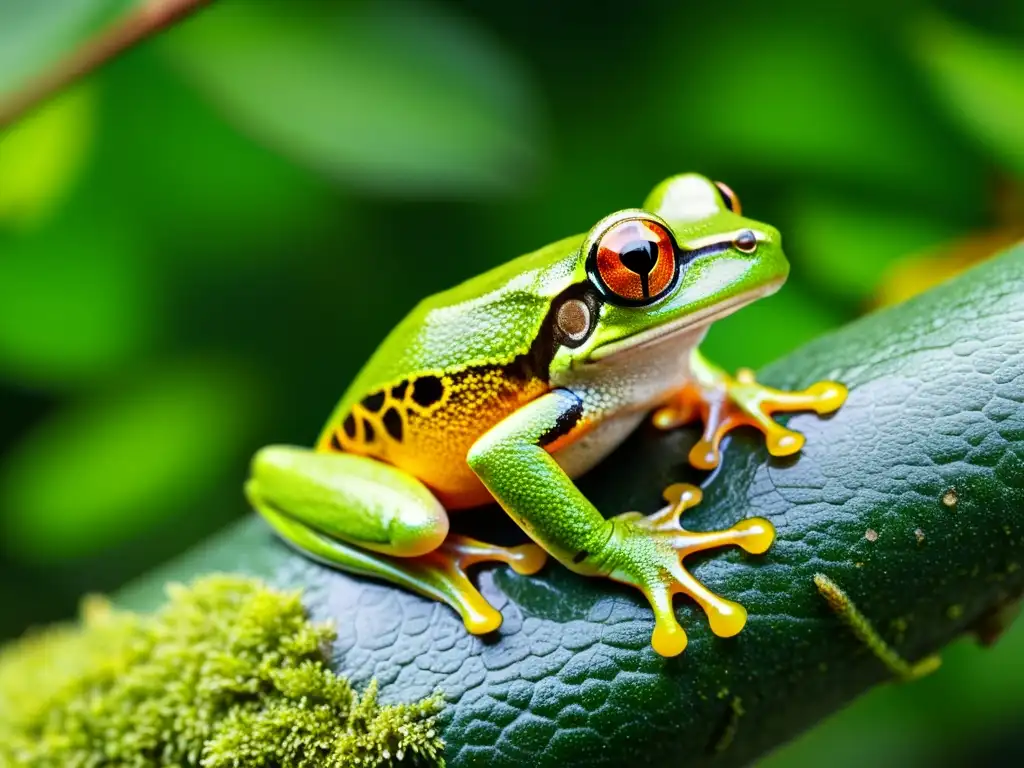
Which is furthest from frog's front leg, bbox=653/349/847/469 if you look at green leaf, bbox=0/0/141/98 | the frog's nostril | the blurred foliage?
green leaf, bbox=0/0/141/98

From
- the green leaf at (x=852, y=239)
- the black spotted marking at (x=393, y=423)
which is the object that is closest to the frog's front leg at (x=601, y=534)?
the black spotted marking at (x=393, y=423)

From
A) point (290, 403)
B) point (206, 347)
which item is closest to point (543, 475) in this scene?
point (290, 403)

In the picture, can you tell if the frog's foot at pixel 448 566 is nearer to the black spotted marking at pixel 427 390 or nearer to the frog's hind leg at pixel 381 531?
the frog's hind leg at pixel 381 531

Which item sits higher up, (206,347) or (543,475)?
(543,475)

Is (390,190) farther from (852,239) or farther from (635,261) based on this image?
(635,261)

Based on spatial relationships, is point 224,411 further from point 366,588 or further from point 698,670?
point 698,670

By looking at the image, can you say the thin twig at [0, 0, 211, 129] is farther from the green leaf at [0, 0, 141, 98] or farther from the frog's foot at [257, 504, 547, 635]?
the frog's foot at [257, 504, 547, 635]
